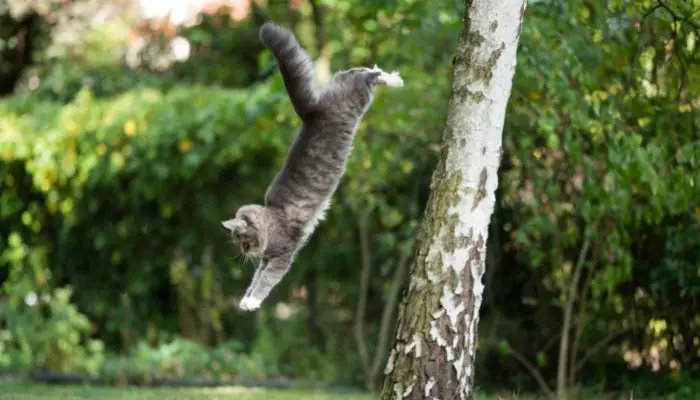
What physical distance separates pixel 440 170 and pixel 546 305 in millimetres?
3839

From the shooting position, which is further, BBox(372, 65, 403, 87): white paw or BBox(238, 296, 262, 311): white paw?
BBox(372, 65, 403, 87): white paw

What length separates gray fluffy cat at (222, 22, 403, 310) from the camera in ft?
17.3

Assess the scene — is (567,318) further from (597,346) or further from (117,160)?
(117,160)

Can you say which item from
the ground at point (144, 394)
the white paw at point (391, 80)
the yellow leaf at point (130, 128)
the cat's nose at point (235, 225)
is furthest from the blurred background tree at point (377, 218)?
the cat's nose at point (235, 225)

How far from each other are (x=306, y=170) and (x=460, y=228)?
114cm

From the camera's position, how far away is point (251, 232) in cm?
518

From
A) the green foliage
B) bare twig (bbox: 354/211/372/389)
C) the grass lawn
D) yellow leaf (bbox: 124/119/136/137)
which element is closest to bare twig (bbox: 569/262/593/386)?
the grass lawn

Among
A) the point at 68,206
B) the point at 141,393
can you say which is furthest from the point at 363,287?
the point at 68,206

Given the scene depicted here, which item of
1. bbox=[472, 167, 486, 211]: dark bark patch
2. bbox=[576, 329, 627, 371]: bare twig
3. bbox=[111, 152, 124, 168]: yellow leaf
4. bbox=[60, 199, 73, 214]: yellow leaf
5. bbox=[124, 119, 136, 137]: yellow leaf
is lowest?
bbox=[576, 329, 627, 371]: bare twig

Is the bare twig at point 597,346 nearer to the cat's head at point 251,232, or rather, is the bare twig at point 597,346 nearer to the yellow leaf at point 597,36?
the yellow leaf at point 597,36

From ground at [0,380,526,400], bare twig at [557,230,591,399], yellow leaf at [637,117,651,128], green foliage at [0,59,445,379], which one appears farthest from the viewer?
green foliage at [0,59,445,379]

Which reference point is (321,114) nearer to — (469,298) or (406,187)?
(469,298)

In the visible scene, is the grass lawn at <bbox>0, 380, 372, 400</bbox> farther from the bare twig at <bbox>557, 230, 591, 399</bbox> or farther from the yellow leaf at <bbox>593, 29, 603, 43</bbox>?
the yellow leaf at <bbox>593, 29, 603, 43</bbox>

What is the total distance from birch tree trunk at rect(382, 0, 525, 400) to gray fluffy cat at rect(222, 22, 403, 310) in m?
0.85
